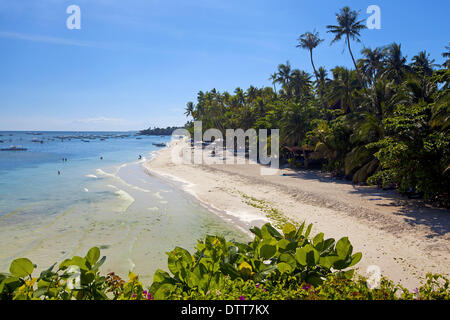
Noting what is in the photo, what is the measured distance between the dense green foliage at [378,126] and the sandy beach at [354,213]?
1.30 metres

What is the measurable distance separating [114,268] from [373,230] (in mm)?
10368

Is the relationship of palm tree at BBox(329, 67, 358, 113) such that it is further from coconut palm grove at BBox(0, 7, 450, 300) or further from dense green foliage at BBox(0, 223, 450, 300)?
dense green foliage at BBox(0, 223, 450, 300)

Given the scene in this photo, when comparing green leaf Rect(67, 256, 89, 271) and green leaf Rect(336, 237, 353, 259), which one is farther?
green leaf Rect(336, 237, 353, 259)

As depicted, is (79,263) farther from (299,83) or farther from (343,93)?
(299,83)

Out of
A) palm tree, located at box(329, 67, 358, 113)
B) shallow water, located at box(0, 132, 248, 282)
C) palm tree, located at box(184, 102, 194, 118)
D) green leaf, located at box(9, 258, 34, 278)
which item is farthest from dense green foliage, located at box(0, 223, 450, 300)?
palm tree, located at box(184, 102, 194, 118)

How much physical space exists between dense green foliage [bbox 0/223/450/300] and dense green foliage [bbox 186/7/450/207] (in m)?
10.1

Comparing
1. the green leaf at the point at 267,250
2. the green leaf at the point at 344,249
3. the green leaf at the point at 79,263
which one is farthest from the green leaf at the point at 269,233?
the green leaf at the point at 79,263

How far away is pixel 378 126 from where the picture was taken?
17375 millimetres

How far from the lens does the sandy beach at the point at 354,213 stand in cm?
820

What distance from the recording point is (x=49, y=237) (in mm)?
12930

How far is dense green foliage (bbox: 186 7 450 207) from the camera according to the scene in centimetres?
1154

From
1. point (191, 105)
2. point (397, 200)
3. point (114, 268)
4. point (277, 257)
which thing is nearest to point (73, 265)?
point (277, 257)

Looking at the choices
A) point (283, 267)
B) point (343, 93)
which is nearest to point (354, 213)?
point (283, 267)

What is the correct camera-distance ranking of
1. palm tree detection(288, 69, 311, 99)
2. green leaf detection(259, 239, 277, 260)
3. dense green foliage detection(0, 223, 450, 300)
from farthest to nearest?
1. palm tree detection(288, 69, 311, 99)
2. green leaf detection(259, 239, 277, 260)
3. dense green foliage detection(0, 223, 450, 300)
